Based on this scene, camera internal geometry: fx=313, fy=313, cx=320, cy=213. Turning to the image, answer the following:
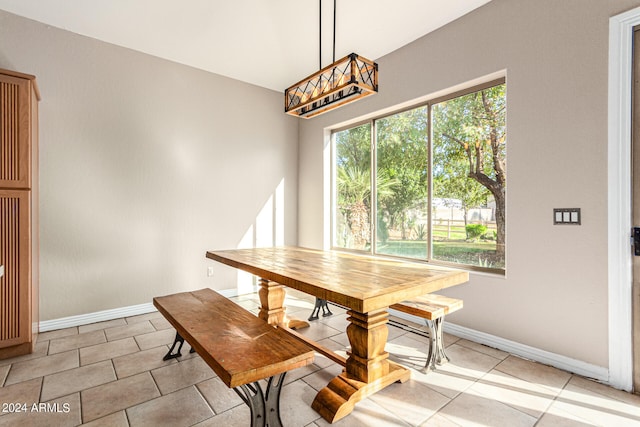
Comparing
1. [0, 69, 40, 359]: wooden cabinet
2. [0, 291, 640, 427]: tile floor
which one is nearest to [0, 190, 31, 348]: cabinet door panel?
[0, 69, 40, 359]: wooden cabinet

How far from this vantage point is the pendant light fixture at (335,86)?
6.31ft

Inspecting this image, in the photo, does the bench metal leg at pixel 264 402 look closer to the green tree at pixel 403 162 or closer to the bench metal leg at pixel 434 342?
the bench metal leg at pixel 434 342

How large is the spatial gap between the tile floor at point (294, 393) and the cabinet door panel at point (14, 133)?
1426 millimetres

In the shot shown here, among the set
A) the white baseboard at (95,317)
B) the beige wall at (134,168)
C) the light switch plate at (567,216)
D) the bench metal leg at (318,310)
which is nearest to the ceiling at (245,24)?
the beige wall at (134,168)

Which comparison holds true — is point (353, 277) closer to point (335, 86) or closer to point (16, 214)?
point (335, 86)

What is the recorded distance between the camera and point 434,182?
10.7 feet

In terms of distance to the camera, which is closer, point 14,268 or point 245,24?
point 14,268

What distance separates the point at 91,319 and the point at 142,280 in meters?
0.57

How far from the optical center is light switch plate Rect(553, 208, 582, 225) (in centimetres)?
220

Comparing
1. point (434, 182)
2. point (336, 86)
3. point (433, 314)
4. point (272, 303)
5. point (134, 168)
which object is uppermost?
point (336, 86)

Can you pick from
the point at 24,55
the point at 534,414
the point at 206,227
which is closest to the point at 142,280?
the point at 206,227

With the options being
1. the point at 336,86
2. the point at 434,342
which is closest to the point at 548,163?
the point at 434,342

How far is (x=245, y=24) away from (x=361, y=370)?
10.4ft

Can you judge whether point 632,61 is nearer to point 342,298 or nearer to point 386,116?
point 386,116
